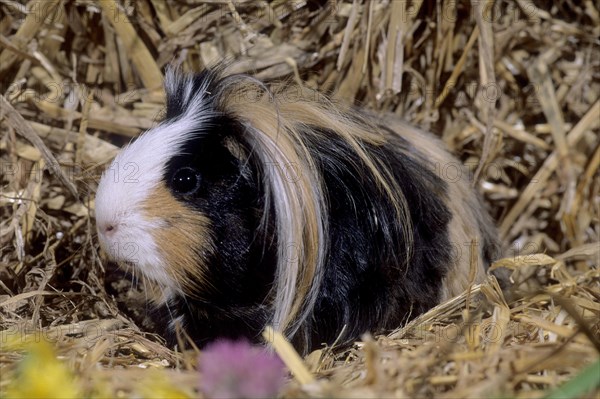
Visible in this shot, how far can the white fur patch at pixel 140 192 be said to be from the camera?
1558 mm

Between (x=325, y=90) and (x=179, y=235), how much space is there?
0.70 metres

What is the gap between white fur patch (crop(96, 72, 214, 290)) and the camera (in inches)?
61.3

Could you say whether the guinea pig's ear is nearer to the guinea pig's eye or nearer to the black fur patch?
the black fur patch

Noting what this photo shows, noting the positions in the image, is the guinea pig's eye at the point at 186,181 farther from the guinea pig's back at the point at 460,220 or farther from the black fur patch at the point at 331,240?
the guinea pig's back at the point at 460,220

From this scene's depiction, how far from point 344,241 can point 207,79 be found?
1.61ft

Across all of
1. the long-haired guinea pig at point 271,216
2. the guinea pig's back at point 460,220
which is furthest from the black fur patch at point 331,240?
the guinea pig's back at point 460,220

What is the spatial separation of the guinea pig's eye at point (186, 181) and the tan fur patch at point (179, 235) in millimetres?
27

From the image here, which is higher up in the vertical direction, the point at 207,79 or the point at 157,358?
the point at 207,79

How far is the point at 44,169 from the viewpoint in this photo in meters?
2.24

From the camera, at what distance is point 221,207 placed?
165 cm

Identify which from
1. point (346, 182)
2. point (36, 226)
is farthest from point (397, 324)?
point (36, 226)

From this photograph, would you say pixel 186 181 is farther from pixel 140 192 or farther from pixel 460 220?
pixel 460 220

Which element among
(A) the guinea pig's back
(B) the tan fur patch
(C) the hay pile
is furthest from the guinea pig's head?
(A) the guinea pig's back

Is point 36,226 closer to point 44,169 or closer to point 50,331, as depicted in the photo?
point 44,169
